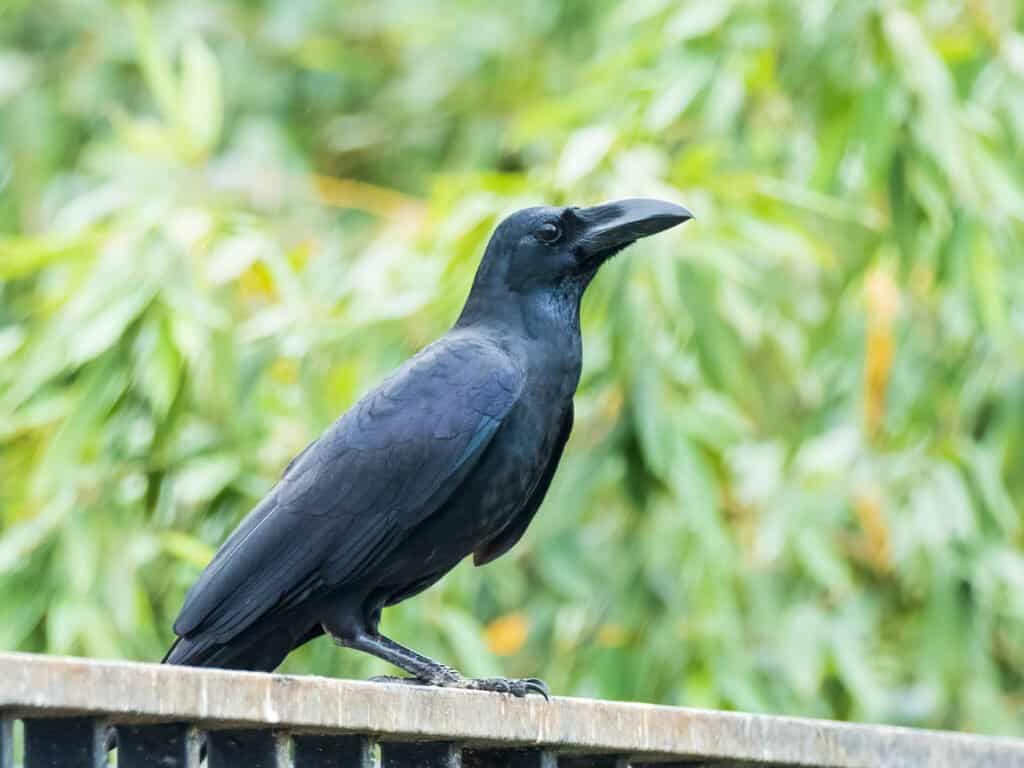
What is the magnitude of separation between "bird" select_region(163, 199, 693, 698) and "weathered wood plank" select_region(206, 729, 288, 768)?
0.72m

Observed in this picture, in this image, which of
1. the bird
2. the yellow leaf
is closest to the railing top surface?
the bird

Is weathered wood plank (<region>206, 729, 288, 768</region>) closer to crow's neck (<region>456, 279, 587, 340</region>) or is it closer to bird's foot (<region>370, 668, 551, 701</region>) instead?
bird's foot (<region>370, 668, 551, 701</region>)

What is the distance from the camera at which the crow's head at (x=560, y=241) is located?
3.41 meters

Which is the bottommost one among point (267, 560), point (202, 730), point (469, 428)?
point (202, 730)

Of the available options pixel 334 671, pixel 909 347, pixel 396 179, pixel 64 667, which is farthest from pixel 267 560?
pixel 396 179

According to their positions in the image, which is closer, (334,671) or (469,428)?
(469,428)

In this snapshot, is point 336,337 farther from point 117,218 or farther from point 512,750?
point 512,750

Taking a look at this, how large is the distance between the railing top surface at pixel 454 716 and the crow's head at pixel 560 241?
105cm

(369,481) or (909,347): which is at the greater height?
(909,347)

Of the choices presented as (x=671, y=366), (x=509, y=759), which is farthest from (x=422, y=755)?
(x=671, y=366)

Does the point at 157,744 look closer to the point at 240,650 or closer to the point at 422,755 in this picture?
the point at 422,755

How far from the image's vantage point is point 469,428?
10.1ft

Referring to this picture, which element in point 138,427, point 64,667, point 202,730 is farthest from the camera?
point 138,427

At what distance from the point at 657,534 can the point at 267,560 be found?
2.17 metres
